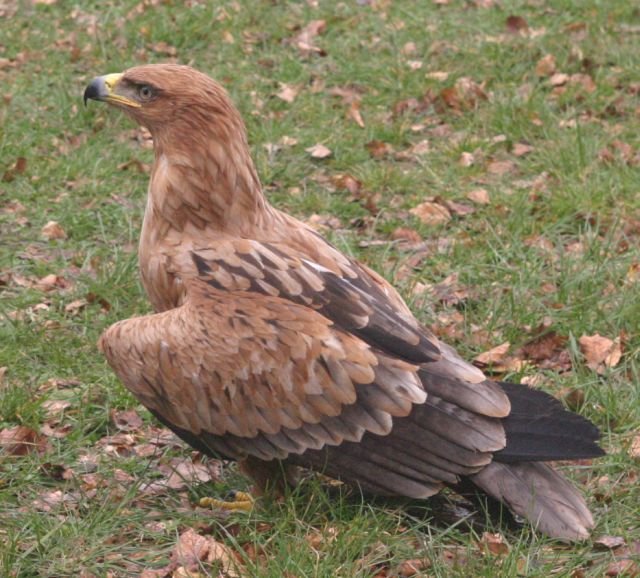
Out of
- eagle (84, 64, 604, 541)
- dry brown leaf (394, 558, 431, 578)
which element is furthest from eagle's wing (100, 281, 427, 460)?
dry brown leaf (394, 558, 431, 578)

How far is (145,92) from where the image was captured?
16.1 ft

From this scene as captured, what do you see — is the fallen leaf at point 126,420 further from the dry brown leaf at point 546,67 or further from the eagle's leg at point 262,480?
the dry brown leaf at point 546,67

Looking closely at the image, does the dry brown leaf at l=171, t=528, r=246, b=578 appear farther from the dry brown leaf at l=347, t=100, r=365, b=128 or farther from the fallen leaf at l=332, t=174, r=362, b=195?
the dry brown leaf at l=347, t=100, r=365, b=128

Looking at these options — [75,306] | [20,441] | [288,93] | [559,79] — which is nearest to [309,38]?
[288,93]

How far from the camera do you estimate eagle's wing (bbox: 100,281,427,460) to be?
4352 millimetres

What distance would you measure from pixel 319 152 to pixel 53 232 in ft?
6.35

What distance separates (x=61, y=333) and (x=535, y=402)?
2717 millimetres

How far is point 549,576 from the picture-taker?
414cm

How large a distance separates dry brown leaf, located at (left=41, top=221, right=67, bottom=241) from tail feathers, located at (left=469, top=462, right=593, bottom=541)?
388 centimetres

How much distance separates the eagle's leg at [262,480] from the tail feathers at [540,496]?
74 centimetres

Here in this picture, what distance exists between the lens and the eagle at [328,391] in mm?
4332

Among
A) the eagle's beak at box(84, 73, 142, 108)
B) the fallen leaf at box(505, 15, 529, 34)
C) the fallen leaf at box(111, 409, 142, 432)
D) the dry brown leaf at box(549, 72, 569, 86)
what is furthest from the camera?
the fallen leaf at box(505, 15, 529, 34)

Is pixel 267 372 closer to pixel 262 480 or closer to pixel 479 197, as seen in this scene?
pixel 262 480

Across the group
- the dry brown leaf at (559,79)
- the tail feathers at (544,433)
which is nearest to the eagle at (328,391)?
the tail feathers at (544,433)
